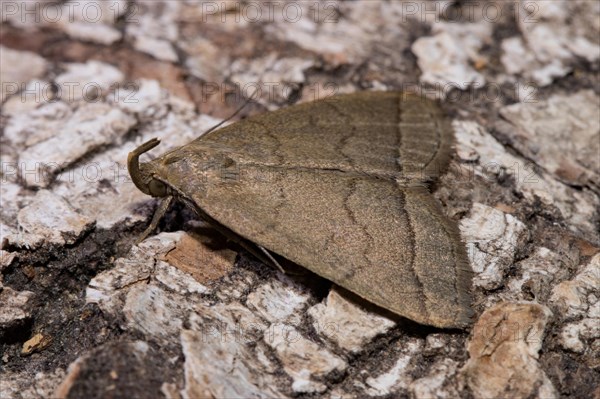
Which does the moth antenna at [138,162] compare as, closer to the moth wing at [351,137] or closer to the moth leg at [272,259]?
the moth wing at [351,137]

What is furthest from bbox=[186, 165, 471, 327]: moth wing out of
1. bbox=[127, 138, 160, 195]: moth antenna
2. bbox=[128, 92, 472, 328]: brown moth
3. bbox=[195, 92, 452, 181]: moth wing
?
bbox=[127, 138, 160, 195]: moth antenna

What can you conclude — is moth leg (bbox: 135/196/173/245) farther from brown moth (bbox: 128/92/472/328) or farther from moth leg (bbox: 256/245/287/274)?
moth leg (bbox: 256/245/287/274)

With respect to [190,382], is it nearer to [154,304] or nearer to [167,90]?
[154,304]

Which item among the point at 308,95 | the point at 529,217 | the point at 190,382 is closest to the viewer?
the point at 190,382

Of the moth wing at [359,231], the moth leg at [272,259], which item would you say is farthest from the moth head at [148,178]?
the moth leg at [272,259]

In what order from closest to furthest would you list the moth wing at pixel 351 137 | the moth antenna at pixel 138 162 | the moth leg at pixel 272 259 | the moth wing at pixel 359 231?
the moth wing at pixel 359 231 < the moth leg at pixel 272 259 < the moth antenna at pixel 138 162 < the moth wing at pixel 351 137

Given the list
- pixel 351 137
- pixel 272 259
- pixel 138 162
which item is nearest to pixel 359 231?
pixel 272 259

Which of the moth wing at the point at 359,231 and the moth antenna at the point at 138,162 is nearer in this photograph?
the moth wing at the point at 359,231

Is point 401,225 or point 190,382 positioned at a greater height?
point 401,225

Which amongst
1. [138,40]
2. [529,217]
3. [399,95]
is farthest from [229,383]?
[138,40]
